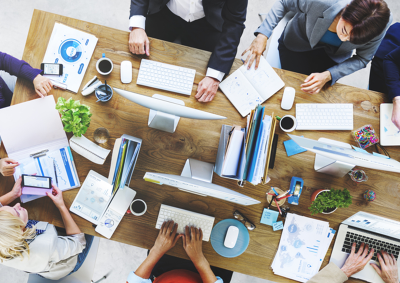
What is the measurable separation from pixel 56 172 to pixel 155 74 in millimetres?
792

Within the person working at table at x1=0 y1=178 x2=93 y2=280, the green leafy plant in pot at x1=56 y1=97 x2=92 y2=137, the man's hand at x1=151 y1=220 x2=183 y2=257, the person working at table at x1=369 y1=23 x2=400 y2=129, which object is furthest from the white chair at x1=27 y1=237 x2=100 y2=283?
the person working at table at x1=369 y1=23 x2=400 y2=129

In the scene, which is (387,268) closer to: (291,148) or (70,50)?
(291,148)

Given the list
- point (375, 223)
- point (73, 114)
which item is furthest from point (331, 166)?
point (73, 114)

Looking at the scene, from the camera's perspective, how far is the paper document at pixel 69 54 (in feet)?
4.55

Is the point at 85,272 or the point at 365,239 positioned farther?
the point at 85,272

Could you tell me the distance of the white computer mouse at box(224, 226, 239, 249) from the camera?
4.43ft

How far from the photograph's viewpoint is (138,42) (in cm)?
138

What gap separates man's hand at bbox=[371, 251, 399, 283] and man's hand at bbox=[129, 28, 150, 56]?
1.82 m

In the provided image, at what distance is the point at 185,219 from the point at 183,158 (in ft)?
1.14

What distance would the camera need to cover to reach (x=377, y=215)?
1.43 m

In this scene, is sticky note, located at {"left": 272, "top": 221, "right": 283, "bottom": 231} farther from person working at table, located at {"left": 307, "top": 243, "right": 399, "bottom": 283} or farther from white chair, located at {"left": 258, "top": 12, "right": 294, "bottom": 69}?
white chair, located at {"left": 258, "top": 12, "right": 294, "bottom": 69}

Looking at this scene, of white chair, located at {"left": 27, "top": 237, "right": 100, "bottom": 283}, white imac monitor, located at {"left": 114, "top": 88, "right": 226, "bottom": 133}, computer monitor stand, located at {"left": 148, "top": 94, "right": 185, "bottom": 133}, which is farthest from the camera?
white chair, located at {"left": 27, "top": 237, "right": 100, "bottom": 283}

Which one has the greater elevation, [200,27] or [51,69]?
[200,27]

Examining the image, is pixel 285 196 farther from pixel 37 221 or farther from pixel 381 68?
pixel 37 221
